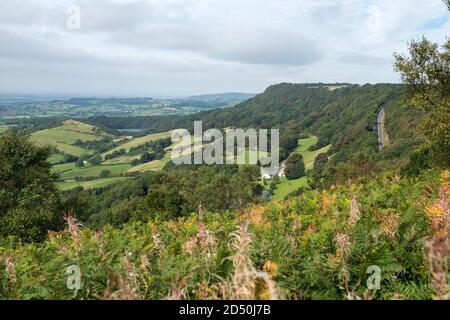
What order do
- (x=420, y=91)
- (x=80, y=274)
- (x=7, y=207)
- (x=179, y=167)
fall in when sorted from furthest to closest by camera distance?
1. (x=179, y=167)
2. (x=7, y=207)
3. (x=420, y=91)
4. (x=80, y=274)

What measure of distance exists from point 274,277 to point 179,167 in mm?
144481

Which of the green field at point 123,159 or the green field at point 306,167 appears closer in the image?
the green field at point 306,167

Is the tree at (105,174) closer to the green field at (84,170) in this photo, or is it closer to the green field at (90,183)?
the green field at (84,170)

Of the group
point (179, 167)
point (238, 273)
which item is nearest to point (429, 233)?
point (238, 273)

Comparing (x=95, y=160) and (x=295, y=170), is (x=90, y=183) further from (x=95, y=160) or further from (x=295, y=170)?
(x=295, y=170)

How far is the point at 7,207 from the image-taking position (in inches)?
1137

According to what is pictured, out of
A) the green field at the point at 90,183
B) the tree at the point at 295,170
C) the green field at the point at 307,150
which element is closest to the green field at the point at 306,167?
the green field at the point at 307,150

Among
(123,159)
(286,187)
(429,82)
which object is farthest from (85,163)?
(429,82)

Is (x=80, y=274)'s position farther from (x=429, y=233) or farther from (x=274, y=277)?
(x=429, y=233)

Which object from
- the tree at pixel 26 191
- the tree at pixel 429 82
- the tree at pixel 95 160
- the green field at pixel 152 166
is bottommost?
the green field at pixel 152 166

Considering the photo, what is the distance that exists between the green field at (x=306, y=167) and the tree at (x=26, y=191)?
5371cm

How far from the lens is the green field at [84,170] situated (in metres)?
133

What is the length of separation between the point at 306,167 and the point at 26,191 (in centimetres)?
10354
